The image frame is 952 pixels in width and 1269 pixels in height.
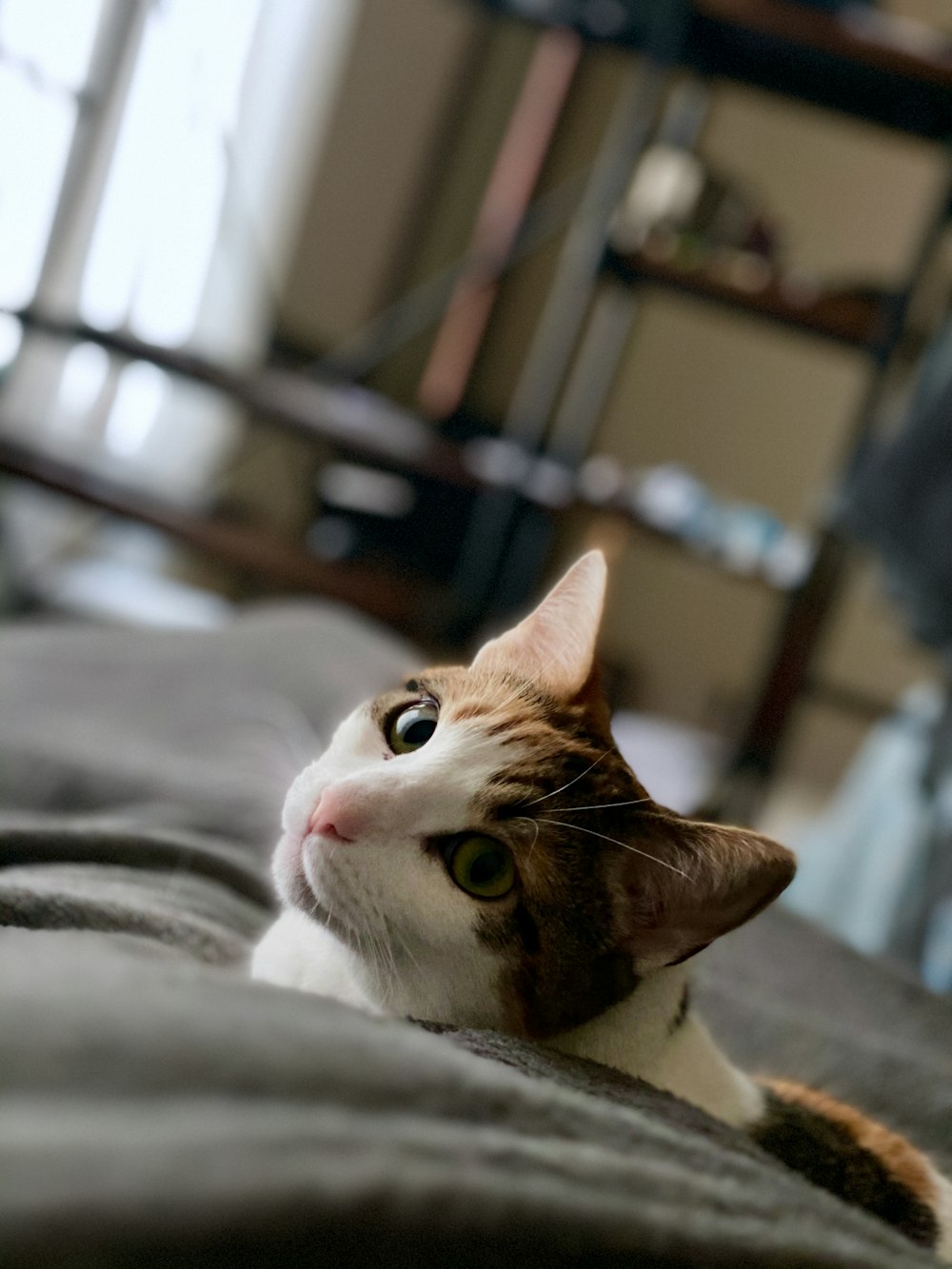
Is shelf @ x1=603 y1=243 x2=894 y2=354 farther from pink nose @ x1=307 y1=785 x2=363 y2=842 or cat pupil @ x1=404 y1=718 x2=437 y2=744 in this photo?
pink nose @ x1=307 y1=785 x2=363 y2=842

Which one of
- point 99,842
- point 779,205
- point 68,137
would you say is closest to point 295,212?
point 68,137

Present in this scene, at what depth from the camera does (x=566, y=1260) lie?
26cm

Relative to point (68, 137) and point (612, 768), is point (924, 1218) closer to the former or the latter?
point (612, 768)

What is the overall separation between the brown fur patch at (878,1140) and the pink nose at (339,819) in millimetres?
293

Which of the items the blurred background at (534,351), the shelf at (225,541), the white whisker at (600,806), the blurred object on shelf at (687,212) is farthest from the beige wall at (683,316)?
the white whisker at (600,806)

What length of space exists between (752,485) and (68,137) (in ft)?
6.56

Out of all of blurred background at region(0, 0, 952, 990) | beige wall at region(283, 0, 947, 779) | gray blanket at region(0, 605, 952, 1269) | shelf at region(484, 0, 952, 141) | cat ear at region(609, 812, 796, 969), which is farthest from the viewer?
beige wall at region(283, 0, 947, 779)

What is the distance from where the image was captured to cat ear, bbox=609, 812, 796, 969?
1.48 ft

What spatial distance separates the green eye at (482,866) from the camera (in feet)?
1.80

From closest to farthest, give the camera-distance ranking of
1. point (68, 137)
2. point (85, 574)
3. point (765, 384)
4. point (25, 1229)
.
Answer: point (25, 1229), point (68, 137), point (85, 574), point (765, 384)


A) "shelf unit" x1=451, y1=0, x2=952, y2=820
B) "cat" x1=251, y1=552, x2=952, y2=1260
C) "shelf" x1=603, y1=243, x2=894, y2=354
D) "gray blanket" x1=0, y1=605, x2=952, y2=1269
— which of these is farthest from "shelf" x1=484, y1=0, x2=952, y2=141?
"gray blanket" x1=0, y1=605, x2=952, y2=1269

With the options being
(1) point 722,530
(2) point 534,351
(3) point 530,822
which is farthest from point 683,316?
(3) point 530,822

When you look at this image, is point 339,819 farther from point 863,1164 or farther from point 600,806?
point 863,1164

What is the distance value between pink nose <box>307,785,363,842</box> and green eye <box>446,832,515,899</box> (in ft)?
0.19
